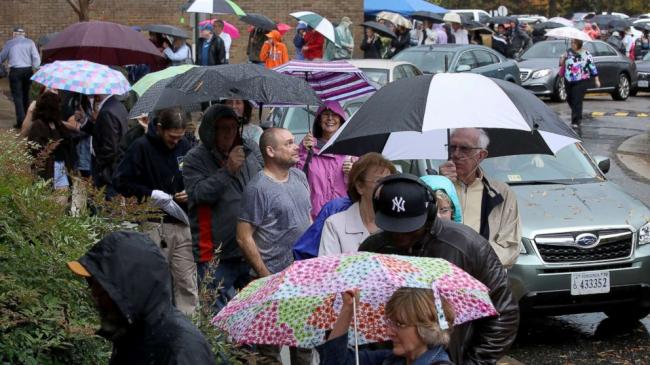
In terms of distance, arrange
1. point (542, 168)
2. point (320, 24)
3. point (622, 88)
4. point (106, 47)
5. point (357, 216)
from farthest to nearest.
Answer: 1. point (622, 88)
2. point (320, 24)
3. point (106, 47)
4. point (542, 168)
5. point (357, 216)

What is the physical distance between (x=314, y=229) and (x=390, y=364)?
2356 mm

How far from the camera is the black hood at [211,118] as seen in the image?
301 inches

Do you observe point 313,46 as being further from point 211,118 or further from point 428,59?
point 211,118

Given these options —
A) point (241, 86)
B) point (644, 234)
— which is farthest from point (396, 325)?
point (644, 234)

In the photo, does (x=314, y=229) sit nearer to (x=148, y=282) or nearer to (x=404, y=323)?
(x=404, y=323)

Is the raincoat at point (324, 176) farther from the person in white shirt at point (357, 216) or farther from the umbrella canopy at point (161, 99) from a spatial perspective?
the person in white shirt at point (357, 216)

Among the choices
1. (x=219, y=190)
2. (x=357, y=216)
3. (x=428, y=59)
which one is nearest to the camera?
(x=357, y=216)

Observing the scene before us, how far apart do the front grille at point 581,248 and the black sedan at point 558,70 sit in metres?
19.3

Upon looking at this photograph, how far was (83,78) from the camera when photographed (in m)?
10.5

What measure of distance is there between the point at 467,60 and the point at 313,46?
3.24m

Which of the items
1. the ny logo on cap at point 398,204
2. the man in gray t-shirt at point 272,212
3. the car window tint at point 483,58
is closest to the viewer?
the ny logo on cap at point 398,204

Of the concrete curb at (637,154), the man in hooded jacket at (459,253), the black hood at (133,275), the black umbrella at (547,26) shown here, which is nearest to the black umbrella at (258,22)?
the concrete curb at (637,154)

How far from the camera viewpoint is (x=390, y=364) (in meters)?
4.11

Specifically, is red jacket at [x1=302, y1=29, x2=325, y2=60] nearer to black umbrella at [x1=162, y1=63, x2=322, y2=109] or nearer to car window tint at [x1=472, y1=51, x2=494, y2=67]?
car window tint at [x1=472, y1=51, x2=494, y2=67]
